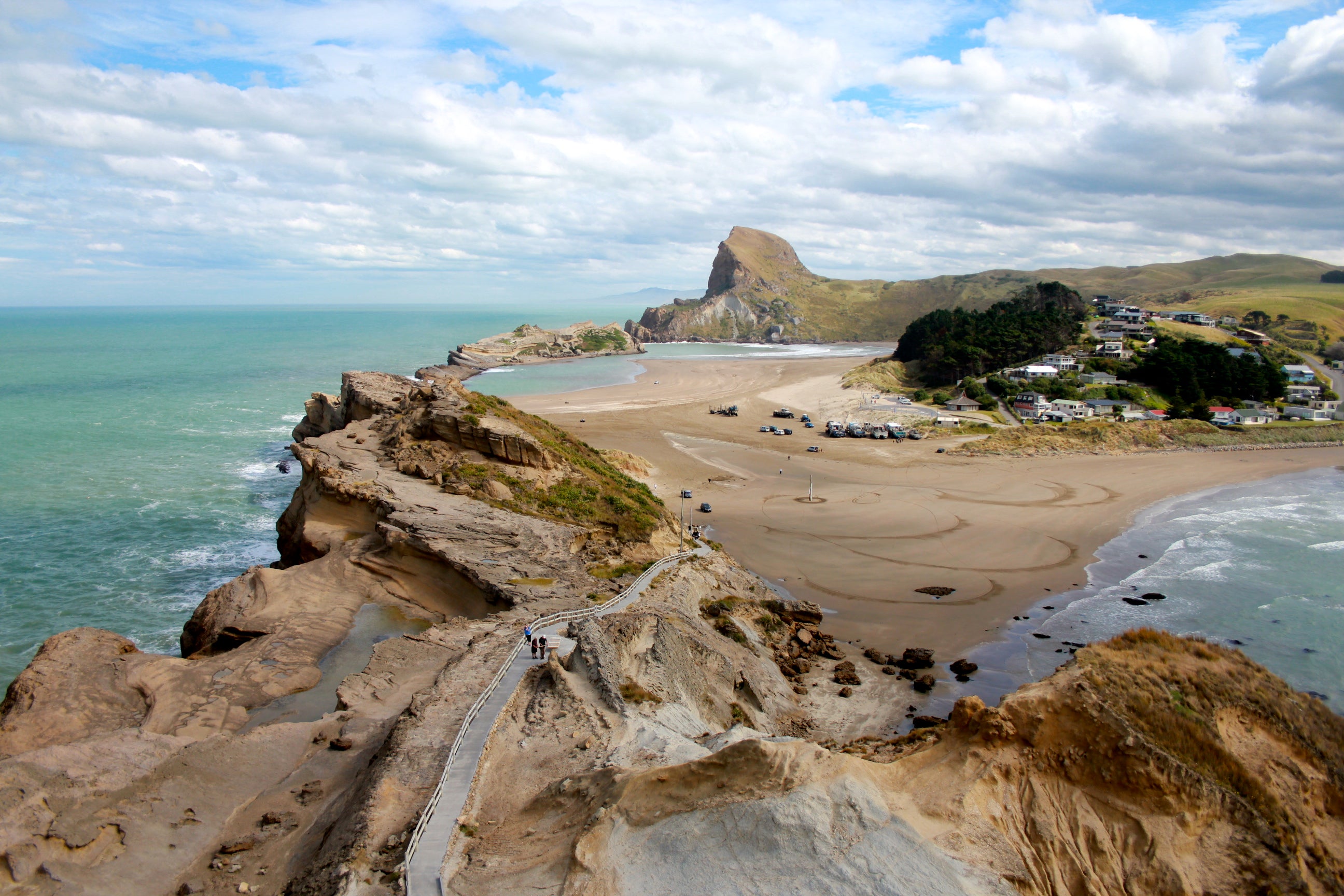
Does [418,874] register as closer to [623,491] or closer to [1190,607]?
[623,491]

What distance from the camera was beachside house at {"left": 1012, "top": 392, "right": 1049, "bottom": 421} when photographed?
213 feet

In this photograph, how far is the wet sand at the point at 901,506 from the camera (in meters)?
28.4

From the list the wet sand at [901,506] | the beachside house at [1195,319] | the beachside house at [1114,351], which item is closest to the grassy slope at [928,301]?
the beachside house at [1195,319]

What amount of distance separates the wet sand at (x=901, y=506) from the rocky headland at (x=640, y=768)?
6.79 meters

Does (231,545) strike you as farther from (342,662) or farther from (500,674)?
(500,674)

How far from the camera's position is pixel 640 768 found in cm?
1166

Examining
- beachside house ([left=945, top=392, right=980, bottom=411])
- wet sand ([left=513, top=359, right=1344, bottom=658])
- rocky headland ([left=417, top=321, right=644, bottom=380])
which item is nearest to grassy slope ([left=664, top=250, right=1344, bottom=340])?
rocky headland ([left=417, top=321, right=644, bottom=380])

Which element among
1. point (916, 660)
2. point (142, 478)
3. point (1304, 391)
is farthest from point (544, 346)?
point (916, 660)

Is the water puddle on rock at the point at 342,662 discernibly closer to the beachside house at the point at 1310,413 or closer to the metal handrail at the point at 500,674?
the metal handrail at the point at 500,674

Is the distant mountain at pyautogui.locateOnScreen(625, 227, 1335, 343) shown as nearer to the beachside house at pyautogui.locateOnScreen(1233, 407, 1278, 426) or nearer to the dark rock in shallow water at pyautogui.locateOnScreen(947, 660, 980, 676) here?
the beachside house at pyautogui.locateOnScreen(1233, 407, 1278, 426)

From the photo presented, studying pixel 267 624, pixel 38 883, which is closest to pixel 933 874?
pixel 38 883

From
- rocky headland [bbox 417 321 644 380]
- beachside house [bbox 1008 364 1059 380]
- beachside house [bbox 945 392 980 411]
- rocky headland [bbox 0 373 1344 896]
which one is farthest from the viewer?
rocky headland [bbox 417 321 644 380]

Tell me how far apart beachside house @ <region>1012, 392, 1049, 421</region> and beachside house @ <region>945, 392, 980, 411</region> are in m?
3.33

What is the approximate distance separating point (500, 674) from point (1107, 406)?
65.4m
